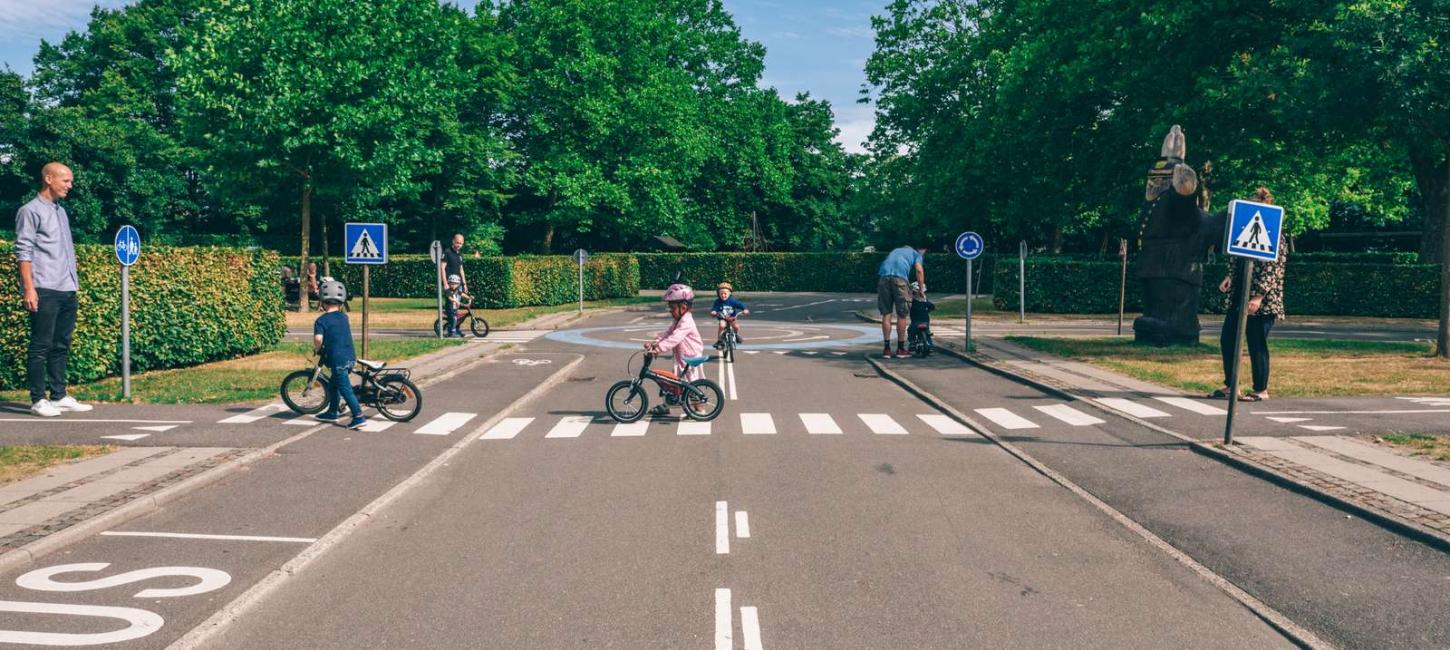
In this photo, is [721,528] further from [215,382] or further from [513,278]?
[513,278]

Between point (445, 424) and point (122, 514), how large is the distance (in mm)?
4985

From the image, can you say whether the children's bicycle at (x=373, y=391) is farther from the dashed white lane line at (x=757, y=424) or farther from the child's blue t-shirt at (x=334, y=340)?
the dashed white lane line at (x=757, y=424)

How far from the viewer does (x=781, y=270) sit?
213 feet

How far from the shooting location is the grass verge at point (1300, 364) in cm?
1495

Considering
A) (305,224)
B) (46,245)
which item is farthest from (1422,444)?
(305,224)

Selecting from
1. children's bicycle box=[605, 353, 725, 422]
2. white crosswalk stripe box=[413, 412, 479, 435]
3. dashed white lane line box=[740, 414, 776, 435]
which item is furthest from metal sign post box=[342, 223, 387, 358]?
dashed white lane line box=[740, 414, 776, 435]

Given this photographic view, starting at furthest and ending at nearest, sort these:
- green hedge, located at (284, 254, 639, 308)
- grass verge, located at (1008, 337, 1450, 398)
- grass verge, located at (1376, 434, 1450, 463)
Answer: green hedge, located at (284, 254, 639, 308) → grass verge, located at (1008, 337, 1450, 398) → grass verge, located at (1376, 434, 1450, 463)

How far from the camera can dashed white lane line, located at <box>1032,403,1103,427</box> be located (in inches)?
483

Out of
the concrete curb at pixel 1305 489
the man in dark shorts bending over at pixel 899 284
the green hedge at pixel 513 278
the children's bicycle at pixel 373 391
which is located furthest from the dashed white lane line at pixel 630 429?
the green hedge at pixel 513 278

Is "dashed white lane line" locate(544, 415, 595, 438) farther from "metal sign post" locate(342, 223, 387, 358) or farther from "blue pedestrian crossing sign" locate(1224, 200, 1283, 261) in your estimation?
"blue pedestrian crossing sign" locate(1224, 200, 1283, 261)

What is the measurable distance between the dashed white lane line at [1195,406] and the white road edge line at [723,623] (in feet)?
29.3

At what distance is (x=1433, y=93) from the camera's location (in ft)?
55.4

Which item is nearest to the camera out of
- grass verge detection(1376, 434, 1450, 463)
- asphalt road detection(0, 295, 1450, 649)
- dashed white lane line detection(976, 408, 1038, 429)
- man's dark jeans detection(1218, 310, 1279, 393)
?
asphalt road detection(0, 295, 1450, 649)

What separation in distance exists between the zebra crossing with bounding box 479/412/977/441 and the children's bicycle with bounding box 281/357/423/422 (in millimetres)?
1149
